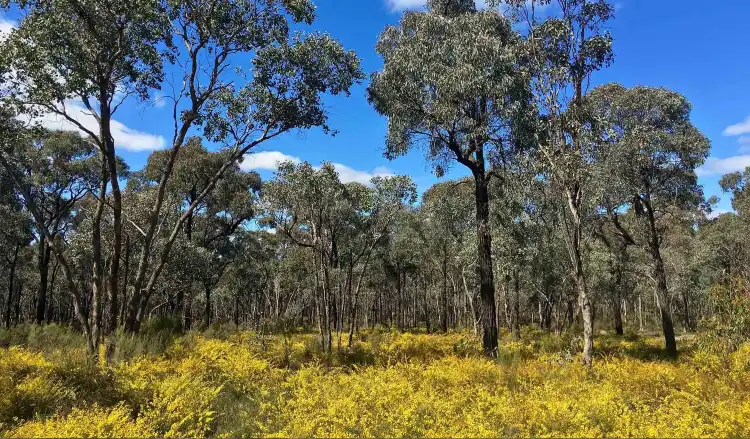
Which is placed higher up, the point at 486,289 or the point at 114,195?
the point at 114,195

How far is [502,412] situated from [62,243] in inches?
1310

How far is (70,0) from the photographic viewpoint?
385 inches

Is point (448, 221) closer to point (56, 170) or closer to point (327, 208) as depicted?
point (327, 208)

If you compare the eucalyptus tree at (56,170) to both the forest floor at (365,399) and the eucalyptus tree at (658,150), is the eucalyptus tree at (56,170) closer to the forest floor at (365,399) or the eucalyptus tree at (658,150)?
the forest floor at (365,399)

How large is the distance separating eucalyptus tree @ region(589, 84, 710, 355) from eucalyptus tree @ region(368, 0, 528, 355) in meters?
7.82

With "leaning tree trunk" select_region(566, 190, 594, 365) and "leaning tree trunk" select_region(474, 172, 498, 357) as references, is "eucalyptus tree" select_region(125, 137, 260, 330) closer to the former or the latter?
"leaning tree trunk" select_region(474, 172, 498, 357)

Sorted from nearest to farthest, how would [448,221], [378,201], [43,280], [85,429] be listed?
[85,429], [378,201], [43,280], [448,221]

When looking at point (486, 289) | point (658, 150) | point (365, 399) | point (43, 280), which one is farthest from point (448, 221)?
point (43, 280)

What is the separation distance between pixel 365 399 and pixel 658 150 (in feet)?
58.1

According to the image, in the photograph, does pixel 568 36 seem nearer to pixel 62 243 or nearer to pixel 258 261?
pixel 258 261

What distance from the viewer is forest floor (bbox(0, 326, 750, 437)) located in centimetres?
614

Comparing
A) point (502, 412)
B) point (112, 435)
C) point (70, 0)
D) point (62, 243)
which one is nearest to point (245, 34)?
point (70, 0)

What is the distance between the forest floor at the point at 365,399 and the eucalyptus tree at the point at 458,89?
482 centimetres

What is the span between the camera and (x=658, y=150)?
18953 mm
